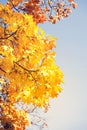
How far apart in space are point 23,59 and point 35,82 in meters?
0.89

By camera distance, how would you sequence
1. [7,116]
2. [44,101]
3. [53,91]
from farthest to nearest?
1. [7,116]
2. [44,101]
3. [53,91]

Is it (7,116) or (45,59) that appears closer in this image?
(45,59)

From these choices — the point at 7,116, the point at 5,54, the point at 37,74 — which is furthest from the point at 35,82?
the point at 7,116

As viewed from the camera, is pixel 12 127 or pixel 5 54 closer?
pixel 5 54

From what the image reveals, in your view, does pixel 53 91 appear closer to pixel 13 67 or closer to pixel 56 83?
pixel 56 83

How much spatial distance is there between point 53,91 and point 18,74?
4.55ft

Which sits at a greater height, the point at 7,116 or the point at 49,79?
the point at 7,116

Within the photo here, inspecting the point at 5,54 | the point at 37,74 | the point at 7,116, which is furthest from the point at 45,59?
the point at 7,116

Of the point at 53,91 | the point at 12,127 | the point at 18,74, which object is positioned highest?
the point at 12,127

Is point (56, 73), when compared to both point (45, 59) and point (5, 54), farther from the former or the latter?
point (5, 54)

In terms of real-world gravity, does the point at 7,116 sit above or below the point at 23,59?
above

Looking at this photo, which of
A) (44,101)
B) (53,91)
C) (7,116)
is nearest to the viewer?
(53,91)

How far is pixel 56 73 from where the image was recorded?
11633 mm

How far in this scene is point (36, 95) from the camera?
12.0m
